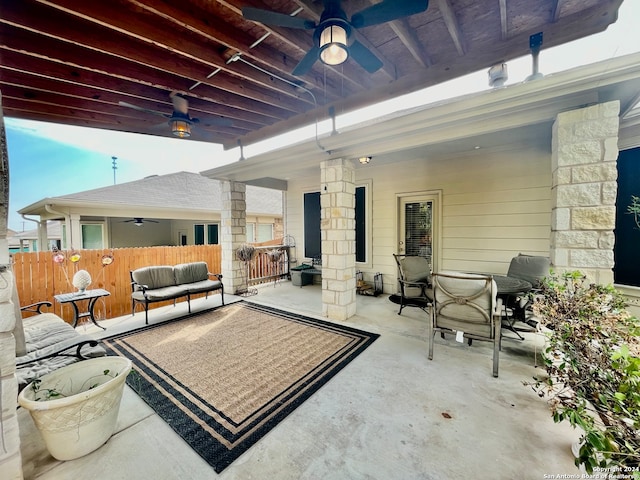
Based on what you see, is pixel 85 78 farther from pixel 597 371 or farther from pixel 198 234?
pixel 198 234

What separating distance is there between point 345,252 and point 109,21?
3.65 metres

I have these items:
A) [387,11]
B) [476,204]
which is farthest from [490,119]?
[476,204]

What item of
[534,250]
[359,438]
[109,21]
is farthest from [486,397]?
[109,21]

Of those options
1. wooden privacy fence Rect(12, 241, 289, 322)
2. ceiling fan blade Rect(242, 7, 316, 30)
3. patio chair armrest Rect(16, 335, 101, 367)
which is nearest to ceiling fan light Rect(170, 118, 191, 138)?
ceiling fan blade Rect(242, 7, 316, 30)

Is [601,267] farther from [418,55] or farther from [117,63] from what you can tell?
[117,63]

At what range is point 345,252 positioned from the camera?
4.09m

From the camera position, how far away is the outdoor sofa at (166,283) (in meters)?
4.05

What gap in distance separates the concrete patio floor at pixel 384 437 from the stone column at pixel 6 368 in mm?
300

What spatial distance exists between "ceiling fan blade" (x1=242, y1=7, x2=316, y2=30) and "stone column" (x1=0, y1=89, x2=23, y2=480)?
167cm

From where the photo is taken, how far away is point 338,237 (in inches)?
160

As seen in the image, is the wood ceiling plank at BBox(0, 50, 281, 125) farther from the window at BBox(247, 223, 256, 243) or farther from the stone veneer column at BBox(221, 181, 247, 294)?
the window at BBox(247, 223, 256, 243)

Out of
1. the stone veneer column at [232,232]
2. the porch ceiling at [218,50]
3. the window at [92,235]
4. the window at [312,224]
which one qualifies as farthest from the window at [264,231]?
the porch ceiling at [218,50]

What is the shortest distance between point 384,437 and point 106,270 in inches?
230

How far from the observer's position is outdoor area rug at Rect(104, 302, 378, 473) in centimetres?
192
